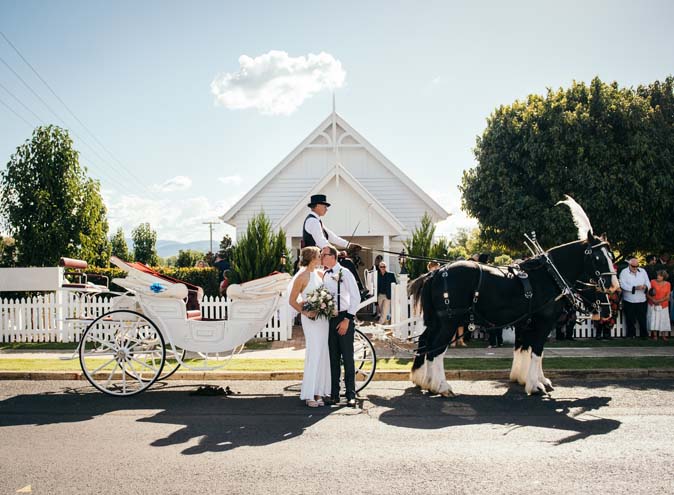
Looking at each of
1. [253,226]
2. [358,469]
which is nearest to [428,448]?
[358,469]

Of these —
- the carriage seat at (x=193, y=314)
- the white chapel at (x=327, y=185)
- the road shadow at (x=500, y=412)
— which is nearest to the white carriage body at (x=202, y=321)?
the carriage seat at (x=193, y=314)

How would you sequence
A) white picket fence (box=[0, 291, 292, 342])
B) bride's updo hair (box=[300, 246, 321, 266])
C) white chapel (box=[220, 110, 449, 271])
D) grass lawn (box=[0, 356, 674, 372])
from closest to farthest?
bride's updo hair (box=[300, 246, 321, 266])
grass lawn (box=[0, 356, 674, 372])
white picket fence (box=[0, 291, 292, 342])
white chapel (box=[220, 110, 449, 271])

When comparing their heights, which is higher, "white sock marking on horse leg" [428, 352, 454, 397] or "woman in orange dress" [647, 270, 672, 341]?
"woman in orange dress" [647, 270, 672, 341]

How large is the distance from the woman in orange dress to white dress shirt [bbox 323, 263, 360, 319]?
9.16 metres

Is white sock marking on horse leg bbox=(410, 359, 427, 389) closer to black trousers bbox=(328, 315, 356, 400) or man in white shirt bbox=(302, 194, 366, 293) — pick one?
black trousers bbox=(328, 315, 356, 400)

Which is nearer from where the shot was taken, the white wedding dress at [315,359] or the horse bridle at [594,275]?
the white wedding dress at [315,359]

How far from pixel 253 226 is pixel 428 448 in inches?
453

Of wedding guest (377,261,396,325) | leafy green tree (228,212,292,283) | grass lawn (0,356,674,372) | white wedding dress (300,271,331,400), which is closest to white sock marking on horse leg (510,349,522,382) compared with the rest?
grass lawn (0,356,674,372)

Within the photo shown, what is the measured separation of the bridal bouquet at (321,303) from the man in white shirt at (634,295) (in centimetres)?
927

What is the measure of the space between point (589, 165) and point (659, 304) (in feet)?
20.1

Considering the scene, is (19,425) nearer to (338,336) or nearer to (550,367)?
(338,336)

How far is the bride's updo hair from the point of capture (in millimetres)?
7573

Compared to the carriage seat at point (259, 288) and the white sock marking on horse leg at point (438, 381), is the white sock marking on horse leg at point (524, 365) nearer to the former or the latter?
the white sock marking on horse leg at point (438, 381)

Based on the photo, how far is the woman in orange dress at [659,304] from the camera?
44.0 feet
